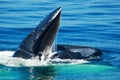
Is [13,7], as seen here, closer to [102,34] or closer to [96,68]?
[102,34]

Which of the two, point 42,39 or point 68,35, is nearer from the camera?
point 42,39

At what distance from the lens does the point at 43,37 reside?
527 inches

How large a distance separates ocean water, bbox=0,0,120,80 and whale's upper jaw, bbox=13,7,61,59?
0.99ft

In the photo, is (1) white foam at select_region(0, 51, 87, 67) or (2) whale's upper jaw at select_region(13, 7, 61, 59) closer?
(2) whale's upper jaw at select_region(13, 7, 61, 59)

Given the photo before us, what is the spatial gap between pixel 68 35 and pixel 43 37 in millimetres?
6490

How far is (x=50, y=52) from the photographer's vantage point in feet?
45.5

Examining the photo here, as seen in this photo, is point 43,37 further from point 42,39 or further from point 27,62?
point 27,62

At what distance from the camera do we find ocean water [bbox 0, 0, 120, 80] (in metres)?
13.4

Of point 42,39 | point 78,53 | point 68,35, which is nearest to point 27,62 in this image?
point 42,39

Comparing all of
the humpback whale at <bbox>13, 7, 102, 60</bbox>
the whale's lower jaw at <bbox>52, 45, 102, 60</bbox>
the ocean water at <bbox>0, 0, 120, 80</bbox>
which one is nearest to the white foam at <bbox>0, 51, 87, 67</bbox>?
the ocean water at <bbox>0, 0, 120, 80</bbox>

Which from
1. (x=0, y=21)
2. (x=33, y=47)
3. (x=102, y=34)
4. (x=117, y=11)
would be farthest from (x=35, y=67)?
(x=117, y=11)

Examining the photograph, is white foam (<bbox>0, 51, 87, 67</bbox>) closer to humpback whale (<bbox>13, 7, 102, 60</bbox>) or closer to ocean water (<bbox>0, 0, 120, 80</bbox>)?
ocean water (<bbox>0, 0, 120, 80</bbox>)

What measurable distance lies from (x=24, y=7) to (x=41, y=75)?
14404 millimetres

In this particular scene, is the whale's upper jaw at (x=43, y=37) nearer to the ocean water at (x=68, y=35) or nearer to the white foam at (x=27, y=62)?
the white foam at (x=27, y=62)
